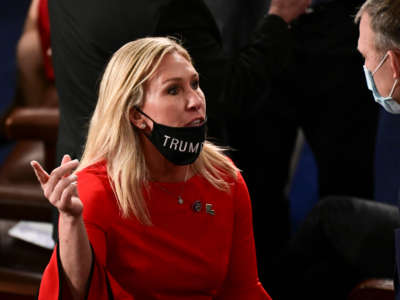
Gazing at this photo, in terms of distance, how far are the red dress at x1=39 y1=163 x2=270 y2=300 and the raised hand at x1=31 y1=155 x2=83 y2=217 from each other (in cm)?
17

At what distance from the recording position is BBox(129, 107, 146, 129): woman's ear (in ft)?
5.17

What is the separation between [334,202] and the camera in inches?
90.4

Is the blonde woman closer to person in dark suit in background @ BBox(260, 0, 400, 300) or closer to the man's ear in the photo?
the man's ear

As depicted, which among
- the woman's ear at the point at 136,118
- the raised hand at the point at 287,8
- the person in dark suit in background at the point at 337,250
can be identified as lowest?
the person in dark suit in background at the point at 337,250

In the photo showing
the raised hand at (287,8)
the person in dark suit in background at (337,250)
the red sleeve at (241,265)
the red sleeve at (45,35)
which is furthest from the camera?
the red sleeve at (45,35)

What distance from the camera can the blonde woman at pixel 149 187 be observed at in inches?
60.4

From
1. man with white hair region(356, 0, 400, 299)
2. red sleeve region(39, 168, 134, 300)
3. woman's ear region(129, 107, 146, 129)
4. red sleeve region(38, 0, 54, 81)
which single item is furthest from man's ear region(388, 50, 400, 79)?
red sleeve region(38, 0, 54, 81)

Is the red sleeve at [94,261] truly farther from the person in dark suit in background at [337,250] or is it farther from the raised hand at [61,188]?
the person in dark suit in background at [337,250]

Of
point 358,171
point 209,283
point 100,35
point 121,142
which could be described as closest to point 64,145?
point 100,35

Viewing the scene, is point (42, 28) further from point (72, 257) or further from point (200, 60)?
point (72, 257)

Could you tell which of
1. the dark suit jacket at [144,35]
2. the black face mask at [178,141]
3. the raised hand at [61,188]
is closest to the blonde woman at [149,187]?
the black face mask at [178,141]

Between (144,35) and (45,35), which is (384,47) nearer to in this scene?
(144,35)

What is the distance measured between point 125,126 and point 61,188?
12.1 inches

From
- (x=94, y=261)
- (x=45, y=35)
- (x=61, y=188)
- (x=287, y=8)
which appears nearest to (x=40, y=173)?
(x=61, y=188)
